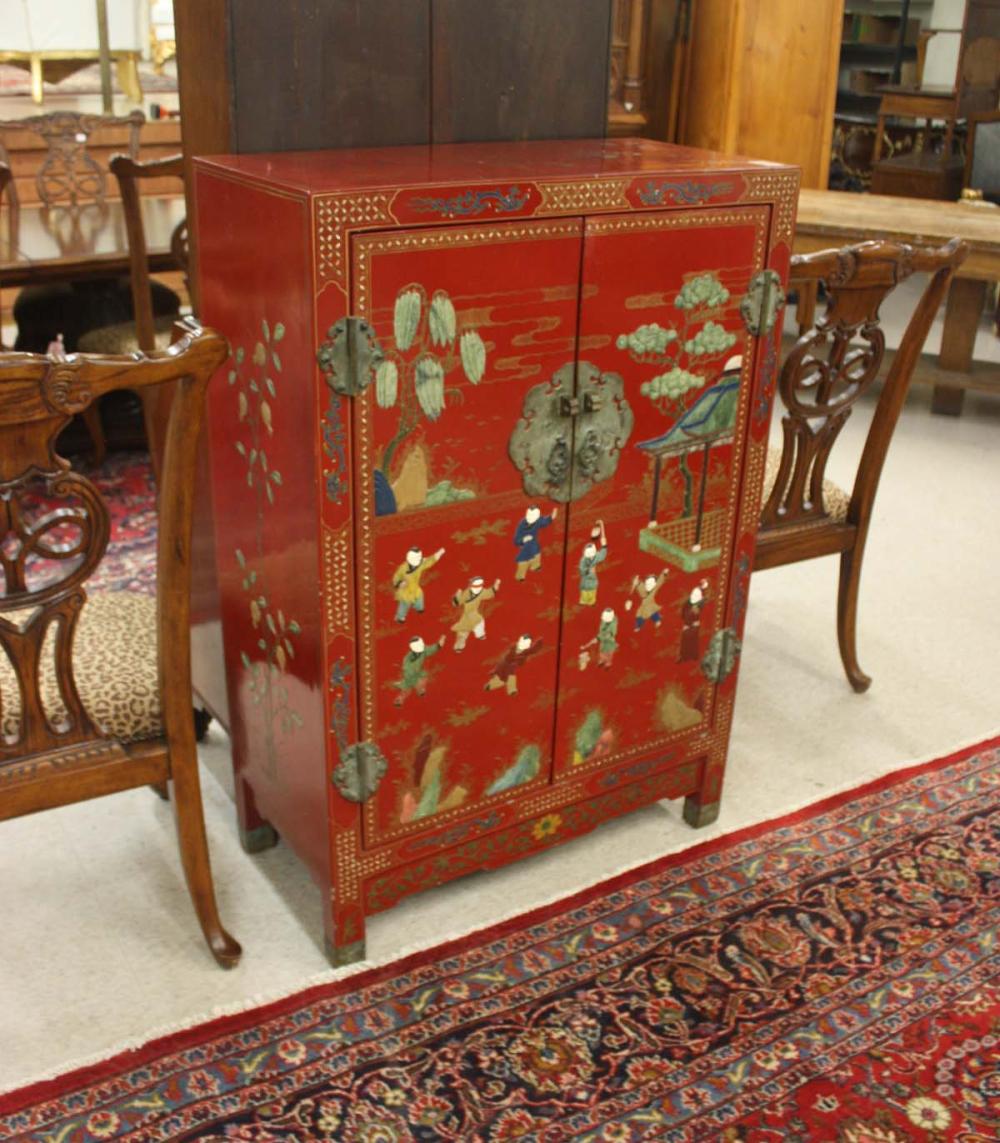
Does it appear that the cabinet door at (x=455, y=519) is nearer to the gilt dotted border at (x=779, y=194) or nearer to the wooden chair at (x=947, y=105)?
the gilt dotted border at (x=779, y=194)

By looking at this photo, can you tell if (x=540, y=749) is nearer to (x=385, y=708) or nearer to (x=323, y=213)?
(x=385, y=708)

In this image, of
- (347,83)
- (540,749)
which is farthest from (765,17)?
(540,749)

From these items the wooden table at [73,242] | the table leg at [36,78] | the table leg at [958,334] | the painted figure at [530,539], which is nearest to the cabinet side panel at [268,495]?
the painted figure at [530,539]

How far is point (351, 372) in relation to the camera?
1712 millimetres

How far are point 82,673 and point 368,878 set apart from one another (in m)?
0.55

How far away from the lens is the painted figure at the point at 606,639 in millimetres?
2150

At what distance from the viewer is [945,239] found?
13.9 feet

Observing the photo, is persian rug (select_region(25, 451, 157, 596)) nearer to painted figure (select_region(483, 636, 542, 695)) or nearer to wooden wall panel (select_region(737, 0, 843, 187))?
painted figure (select_region(483, 636, 542, 695))

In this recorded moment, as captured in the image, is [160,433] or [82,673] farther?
[160,433]

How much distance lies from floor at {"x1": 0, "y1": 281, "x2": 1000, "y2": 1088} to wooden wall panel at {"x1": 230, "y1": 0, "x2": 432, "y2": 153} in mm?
1265

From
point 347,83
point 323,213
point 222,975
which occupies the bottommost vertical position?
point 222,975

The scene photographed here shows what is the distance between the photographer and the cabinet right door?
1.95 metres

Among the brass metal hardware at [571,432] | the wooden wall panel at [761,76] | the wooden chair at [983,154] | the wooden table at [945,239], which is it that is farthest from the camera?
the wooden chair at [983,154]

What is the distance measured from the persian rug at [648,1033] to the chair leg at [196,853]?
0.14 m
